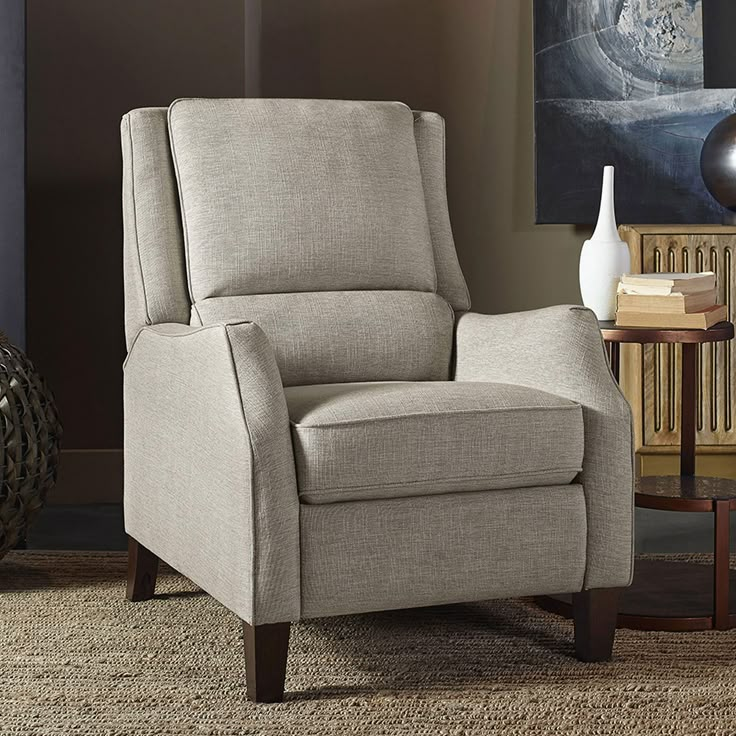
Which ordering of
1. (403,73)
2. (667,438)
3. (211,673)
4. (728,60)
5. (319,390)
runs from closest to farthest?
1. (211,673)
2. (319,390)
3. (728,60)
4. (667,438)
5. (403,73)

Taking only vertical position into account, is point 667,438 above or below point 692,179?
below

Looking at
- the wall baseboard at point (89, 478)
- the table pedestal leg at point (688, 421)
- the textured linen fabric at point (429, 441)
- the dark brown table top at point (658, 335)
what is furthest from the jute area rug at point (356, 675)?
the wall baseboard at point (89, 478)

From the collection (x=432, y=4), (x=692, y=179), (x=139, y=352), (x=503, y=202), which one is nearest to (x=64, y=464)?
(x=139, y=352)

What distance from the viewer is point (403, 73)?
365 cm

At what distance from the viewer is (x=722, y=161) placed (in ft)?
10.5

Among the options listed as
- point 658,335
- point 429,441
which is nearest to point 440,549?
point 429,441

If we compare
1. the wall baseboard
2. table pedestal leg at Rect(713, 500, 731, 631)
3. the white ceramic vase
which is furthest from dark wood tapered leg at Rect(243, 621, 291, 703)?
the wall baseboard

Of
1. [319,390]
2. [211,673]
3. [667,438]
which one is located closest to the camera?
[211,673]

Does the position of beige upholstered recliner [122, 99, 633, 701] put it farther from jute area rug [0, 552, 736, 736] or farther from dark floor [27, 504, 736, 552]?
dark floor [27, 504, 736, 552]

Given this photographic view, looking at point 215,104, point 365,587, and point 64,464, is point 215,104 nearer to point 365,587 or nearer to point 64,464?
point 365,587

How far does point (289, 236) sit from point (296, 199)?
0.08 meters

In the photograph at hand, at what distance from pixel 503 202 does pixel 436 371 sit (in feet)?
4.50

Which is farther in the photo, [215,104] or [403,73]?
[403,73]

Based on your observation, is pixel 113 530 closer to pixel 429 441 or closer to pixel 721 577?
pixel 429 441
